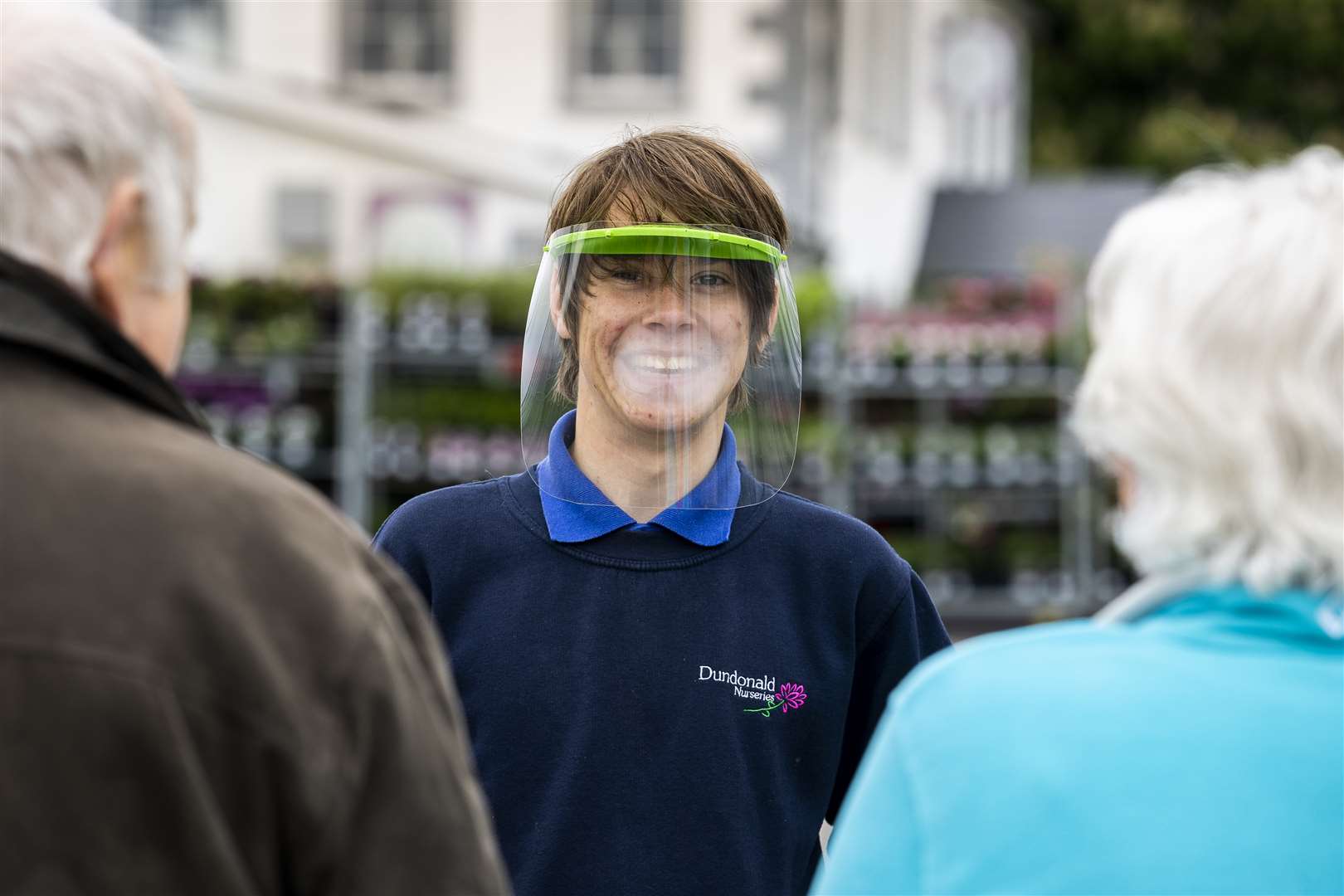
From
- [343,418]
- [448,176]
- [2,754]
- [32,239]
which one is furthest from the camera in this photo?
[448,176]

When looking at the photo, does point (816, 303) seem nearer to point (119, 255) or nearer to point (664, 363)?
point (664, 363)

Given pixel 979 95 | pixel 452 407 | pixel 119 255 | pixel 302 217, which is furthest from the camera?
pixel 979 95

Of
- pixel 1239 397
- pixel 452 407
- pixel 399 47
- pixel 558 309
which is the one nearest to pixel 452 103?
pixel 399 47

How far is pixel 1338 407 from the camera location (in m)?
1.42

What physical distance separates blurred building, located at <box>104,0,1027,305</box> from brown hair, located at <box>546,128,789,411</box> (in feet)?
46.6

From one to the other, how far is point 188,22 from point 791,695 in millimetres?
16337

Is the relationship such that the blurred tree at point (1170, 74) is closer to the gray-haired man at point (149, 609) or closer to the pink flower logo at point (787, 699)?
the pink flower logo at point (787, 699)

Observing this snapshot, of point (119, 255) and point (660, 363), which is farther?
point (660, 363)

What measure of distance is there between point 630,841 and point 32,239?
1043 mm

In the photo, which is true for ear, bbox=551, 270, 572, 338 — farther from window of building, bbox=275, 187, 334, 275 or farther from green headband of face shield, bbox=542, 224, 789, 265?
window of building, bbox=275, 187, 334, 275

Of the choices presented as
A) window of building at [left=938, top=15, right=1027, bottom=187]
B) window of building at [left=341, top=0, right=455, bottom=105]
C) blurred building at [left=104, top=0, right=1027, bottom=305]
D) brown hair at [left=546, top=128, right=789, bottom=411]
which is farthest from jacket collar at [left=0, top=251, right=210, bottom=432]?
window of building at [left=938, top=15, right=1027, bottom=187]

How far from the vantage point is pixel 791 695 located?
2.08 meters

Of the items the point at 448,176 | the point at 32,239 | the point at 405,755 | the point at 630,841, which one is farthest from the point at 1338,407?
the point at 448,176

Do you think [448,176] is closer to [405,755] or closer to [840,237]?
[840,237]
